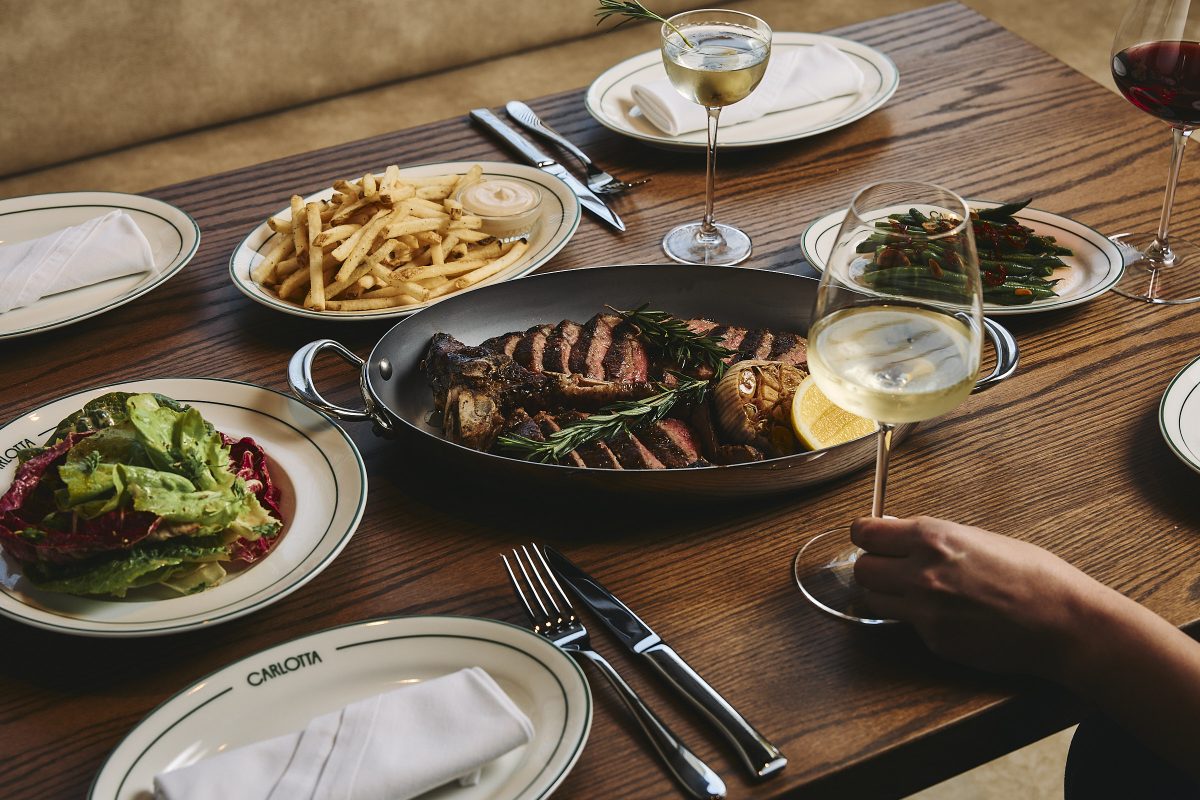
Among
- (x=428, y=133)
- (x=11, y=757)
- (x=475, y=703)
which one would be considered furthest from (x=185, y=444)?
(x=428, y=133)

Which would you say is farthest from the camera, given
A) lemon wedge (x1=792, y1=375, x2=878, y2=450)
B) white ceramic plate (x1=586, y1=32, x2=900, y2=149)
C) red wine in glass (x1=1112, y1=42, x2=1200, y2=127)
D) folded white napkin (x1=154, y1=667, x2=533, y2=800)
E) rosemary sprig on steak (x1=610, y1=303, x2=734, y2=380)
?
white ceramic plate (x1=586, y1=32, x2=900, y2=149)

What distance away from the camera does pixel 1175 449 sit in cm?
127

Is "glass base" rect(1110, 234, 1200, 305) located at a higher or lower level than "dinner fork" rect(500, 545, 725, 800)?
higher

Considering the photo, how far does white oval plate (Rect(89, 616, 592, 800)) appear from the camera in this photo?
930 mm

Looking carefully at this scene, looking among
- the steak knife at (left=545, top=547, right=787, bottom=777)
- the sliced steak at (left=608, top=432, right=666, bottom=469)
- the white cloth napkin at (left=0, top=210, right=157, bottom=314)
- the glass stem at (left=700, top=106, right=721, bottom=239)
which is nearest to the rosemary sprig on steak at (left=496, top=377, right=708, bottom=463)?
the sliced steak at (left=608, top=432, right=666, bottom=469)

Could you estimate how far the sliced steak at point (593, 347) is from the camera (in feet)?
4.69

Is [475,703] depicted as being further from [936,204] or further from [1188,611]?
[1188,611]

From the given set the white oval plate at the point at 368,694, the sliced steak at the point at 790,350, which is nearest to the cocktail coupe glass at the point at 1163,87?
the sliced steak at the point at 790,350

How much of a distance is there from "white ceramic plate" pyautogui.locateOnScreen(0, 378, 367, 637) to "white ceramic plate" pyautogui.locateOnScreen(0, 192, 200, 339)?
0.32m

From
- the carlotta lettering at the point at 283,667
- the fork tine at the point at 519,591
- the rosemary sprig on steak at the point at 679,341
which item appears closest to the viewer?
the carlotta lettering at the point at 283,667

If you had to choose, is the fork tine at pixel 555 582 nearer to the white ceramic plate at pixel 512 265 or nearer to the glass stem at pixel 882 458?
the glass stem at pixel 882 458

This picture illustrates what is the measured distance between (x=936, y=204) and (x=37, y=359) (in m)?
1.26

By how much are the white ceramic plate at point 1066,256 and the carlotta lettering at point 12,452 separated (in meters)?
1.06

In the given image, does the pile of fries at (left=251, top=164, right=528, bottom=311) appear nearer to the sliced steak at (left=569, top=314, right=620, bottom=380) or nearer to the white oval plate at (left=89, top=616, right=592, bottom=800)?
the sliced steak at (left=569, top=314, right=620, bottom=380)
